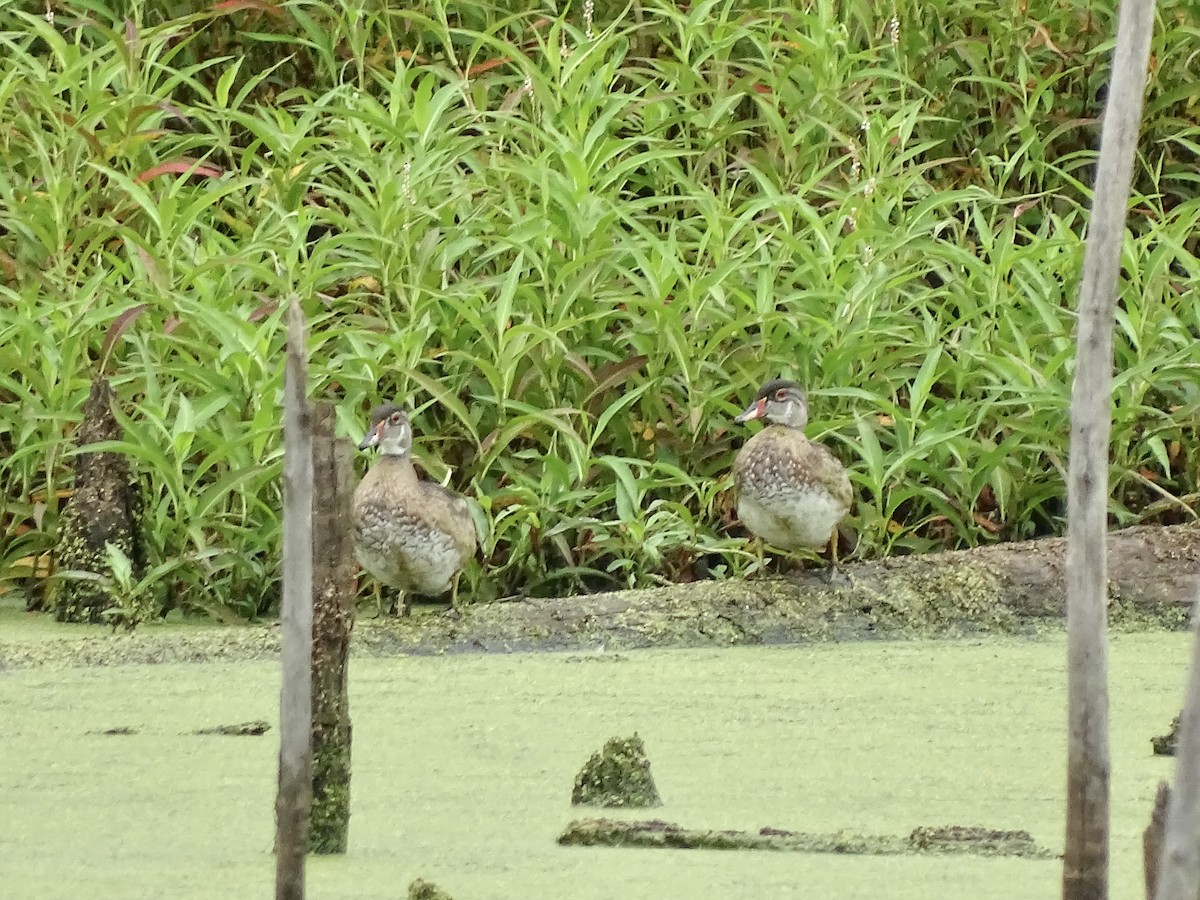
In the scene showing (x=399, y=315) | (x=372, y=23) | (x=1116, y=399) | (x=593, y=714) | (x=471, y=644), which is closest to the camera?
(x=593, y=714)

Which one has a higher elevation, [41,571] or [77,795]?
[41,571]

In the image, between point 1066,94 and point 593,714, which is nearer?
point 593,714

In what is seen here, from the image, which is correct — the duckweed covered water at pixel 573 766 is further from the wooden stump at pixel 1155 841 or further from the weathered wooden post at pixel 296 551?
the wooden stump at pixel 1155 841

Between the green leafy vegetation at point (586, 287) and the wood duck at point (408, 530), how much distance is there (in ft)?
0.87

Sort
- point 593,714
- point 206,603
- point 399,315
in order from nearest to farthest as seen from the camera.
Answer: point 593,714
point 206,603
point 399,315

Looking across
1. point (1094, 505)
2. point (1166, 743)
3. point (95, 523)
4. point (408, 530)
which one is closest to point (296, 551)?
point (1094, 505)

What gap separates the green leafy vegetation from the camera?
189 inches

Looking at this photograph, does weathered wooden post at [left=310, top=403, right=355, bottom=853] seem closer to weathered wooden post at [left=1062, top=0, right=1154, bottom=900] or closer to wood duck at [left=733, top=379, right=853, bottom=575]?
weathered wooden post at [left=1062, top=0, right=1154, bottom=900]

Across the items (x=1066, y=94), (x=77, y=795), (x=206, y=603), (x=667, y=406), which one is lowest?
(x=77, y=795)

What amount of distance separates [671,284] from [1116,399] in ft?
3.76

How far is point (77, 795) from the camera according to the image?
305 cm

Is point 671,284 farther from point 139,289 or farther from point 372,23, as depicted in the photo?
point 372,23

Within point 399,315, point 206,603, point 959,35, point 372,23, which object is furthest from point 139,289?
point 959,35

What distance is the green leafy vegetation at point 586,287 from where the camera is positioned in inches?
189
